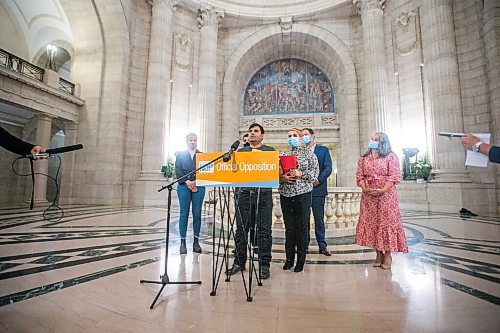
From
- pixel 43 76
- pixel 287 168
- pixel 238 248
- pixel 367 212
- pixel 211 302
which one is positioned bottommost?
pixel 211 302

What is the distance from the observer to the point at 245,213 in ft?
8.55

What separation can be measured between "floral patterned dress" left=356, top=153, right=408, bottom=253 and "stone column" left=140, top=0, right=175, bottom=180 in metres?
9.65

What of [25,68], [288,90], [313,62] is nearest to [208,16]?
[288,90]

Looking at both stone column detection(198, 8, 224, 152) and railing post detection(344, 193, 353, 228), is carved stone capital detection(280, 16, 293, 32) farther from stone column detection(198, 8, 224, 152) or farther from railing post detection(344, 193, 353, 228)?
railing post detection(344, 193, 353, 228)

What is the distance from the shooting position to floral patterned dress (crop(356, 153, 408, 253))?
8.87ft

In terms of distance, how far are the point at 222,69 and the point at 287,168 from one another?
1343cm

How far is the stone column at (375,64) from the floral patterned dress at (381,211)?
930 centimetres

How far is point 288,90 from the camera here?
15469 millimetres

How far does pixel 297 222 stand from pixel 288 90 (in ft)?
45.9

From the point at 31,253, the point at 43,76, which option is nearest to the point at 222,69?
the point at 43,76

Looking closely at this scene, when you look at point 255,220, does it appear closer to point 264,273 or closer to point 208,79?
point 264,273

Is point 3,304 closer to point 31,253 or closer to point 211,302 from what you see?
point 211,302

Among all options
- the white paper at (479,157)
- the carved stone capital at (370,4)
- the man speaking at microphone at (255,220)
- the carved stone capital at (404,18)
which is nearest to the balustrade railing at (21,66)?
the man speaking at microphone at (255,220)

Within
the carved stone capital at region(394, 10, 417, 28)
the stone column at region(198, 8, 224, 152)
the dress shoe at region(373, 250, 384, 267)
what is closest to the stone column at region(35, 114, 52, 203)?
the stone column at region(198, 8, 224, 152)
